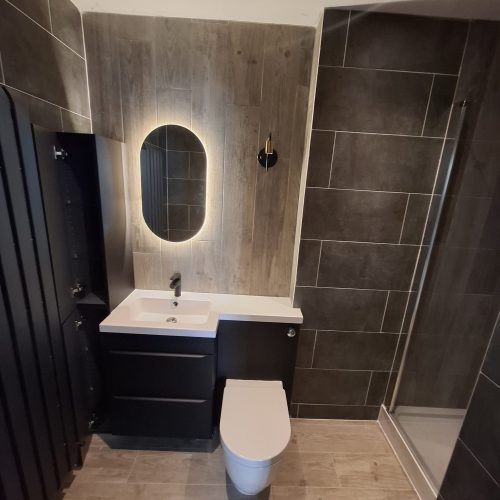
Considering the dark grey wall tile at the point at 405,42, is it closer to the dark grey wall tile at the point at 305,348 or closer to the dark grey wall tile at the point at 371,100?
the dark grey wall tile at the point at 371,100

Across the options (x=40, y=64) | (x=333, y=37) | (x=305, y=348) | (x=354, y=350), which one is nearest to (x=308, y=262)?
(x=305, y=348)

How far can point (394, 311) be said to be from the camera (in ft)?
5.68

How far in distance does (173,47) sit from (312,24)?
2.54 feet

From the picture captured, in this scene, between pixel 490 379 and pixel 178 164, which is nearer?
pixel 490 379

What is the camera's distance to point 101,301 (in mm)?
1525

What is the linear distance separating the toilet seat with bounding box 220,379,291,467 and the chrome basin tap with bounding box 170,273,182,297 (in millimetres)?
623

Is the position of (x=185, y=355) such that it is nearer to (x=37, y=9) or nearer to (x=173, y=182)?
(x=173, y=182)

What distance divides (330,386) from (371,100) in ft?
5.75

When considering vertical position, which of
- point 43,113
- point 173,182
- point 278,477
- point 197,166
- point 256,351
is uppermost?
point 43,113

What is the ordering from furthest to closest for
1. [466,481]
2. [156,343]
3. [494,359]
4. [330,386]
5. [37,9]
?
[330,386] → [156,343] → [37,9] → [466,481] → [494,359]

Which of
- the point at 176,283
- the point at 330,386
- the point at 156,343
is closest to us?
the point at 156,343

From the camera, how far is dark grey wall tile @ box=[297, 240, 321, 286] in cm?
162

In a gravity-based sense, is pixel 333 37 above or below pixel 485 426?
above

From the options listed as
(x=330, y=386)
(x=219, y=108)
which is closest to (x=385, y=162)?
(x=219, y=108)
